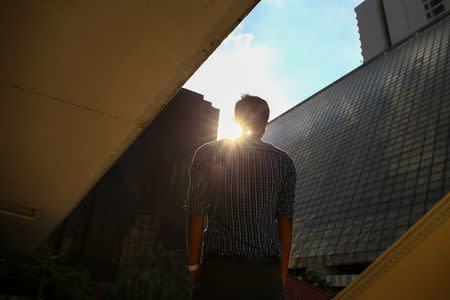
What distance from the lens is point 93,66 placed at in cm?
192

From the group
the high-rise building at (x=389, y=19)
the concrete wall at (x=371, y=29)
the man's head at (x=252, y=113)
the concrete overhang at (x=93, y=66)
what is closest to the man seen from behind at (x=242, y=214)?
the man's head at (x=252, y=113)

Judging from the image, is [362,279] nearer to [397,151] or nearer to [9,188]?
[9,188]

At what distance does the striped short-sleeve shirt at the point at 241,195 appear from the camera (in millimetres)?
1430

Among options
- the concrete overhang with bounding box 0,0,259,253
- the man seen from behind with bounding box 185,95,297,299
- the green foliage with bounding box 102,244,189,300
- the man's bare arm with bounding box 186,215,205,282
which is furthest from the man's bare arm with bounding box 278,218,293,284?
the green foliage with bounding box 102,244,189,300

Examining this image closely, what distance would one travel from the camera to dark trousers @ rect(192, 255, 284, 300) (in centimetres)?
130

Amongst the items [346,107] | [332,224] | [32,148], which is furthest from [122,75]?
[346,107]

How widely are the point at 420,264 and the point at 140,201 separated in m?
9.95

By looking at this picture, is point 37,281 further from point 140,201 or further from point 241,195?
point 241,195

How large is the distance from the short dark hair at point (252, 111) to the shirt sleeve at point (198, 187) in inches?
11.3

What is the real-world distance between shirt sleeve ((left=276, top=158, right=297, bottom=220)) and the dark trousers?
357 mm

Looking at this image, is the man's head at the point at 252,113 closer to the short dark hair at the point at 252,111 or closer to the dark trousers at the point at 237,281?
the short dark hair at the point at 252,111

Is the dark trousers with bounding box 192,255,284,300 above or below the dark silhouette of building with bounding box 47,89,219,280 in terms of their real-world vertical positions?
below

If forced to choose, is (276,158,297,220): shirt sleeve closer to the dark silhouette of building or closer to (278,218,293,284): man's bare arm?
(278,218,293,284): man's bare arm

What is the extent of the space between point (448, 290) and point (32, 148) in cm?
478
